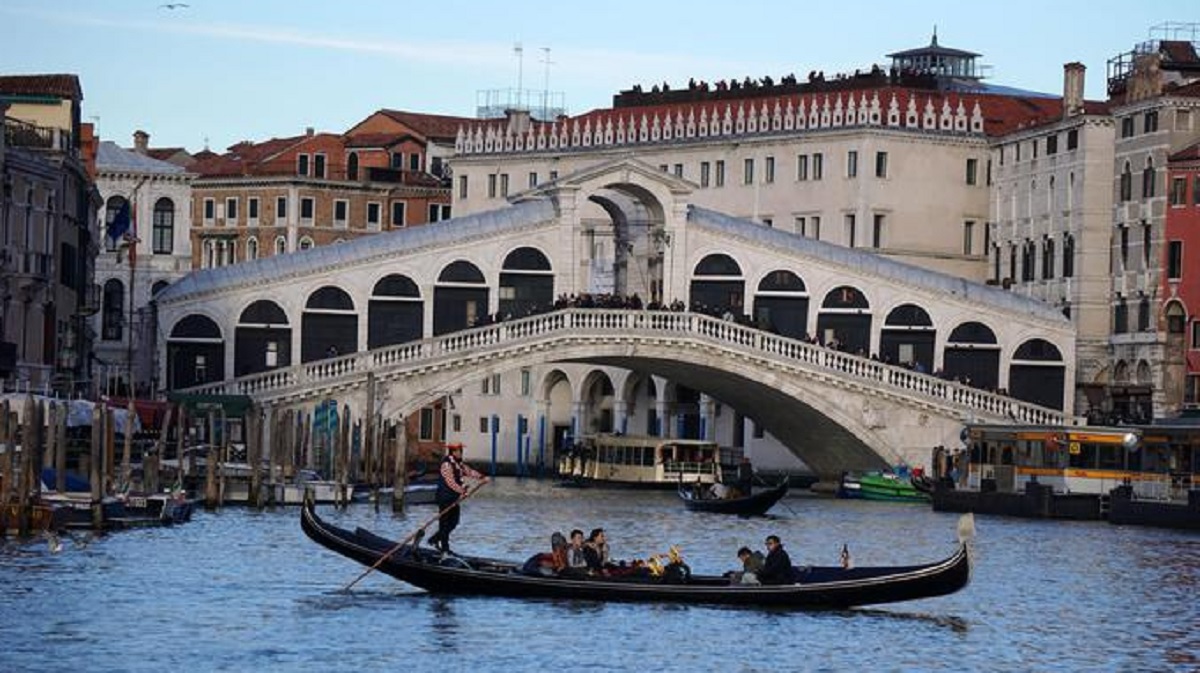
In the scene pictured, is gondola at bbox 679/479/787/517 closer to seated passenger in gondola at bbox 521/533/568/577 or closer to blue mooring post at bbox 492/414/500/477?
seated passenger in gondola at bbox 521/533/568/577

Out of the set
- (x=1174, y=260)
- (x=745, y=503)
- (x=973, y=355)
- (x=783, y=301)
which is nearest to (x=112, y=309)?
(x=783, y=301)

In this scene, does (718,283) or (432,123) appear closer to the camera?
(718,283)

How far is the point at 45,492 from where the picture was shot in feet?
167

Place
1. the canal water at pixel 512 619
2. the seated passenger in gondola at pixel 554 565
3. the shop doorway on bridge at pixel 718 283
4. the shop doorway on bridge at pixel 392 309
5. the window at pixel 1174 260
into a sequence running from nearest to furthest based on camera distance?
1. the canal water at pixel 512 619
2. the seated passenger in gondola at pixel 554 565
3. the shop doorway on bridge at pixel 392 309
4. the window at pixel 1174 260
5. the shop doorway on bridge at pixel 718 283

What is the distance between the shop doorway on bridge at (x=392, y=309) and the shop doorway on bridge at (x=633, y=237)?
4221 mm

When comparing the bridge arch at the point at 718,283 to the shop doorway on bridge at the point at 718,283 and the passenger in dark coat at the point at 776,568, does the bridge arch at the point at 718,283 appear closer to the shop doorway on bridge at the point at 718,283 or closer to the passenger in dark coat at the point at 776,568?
the shop doorway on bridge at the point at 718,283

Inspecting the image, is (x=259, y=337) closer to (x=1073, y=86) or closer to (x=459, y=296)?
(x=459, y=296)

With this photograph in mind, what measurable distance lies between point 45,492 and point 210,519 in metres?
6.24

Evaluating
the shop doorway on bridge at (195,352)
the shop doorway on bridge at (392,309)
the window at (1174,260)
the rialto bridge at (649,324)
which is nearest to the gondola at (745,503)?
the rialto bridge at (649,324)

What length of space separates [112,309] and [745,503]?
37794 mm

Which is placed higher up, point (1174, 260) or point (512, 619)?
point (1174, 260)

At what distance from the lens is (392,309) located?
76625 millimetres

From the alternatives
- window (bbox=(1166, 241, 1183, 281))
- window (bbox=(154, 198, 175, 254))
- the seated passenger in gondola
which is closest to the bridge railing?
window (bbox=(1166, 241, 1183, 281))

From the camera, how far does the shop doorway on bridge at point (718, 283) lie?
255ft
